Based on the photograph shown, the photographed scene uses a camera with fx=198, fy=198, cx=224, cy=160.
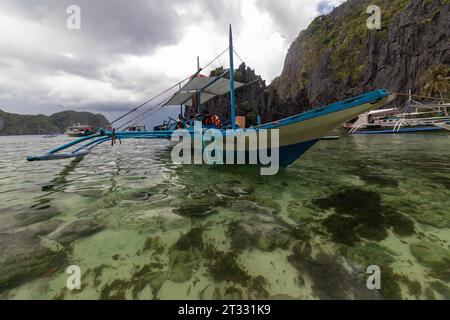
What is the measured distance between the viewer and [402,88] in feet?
150

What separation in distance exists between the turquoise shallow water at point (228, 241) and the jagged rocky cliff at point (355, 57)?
1591 inches

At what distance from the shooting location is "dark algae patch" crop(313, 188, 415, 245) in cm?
289

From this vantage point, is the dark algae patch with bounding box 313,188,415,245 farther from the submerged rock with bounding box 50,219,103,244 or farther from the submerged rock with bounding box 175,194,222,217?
the submerged rock with bounding box 50,219,103,244

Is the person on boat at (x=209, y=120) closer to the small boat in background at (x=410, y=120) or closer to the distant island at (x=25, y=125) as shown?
the small boat in background at (x=410, y=120)

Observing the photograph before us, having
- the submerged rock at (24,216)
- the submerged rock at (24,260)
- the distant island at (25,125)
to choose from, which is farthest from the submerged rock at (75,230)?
the distant island at (25,125)

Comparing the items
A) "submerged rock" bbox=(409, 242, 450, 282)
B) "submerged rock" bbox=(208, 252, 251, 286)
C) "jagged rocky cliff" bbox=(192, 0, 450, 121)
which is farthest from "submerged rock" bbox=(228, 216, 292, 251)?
"jagged rocky cliff" bbox=(192, 0, 450, 121)

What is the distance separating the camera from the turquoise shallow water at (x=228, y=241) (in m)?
2.00

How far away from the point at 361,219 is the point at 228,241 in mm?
2332

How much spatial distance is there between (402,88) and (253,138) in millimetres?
58302

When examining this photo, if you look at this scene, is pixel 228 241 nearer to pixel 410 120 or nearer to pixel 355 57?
pixel 410 120

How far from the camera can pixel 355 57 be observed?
208ft

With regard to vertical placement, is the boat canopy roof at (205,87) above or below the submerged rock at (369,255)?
above

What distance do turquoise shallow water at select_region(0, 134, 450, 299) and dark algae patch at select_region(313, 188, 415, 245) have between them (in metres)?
0.02
